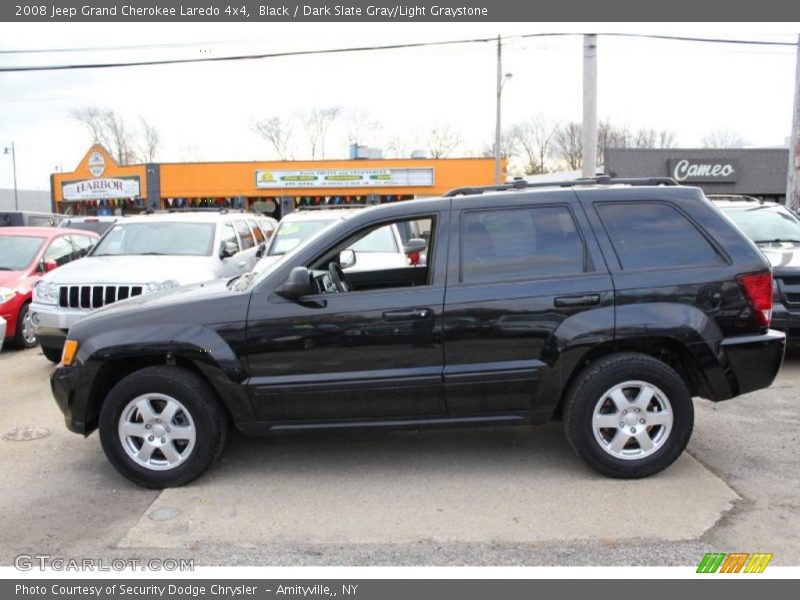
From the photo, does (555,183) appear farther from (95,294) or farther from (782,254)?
(95,294)

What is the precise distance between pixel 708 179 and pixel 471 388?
28968mm

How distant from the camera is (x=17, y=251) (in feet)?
31.0

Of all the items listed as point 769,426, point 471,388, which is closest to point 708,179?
point 769,426

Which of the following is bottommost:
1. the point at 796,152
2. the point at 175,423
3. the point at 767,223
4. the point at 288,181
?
the point at 175,423

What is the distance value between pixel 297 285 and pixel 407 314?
707 mm

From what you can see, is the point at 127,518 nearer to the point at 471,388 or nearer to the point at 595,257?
the point at 471,388

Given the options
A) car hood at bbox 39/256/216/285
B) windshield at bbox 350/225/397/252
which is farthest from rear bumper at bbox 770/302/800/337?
car hood at bbox 39/256/216/285

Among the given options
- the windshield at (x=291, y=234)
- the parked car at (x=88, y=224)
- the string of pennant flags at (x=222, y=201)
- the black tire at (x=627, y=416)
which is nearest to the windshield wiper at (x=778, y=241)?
the black tire at (x=627, y=416)

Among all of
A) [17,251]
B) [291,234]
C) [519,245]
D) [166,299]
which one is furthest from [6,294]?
[519,245]

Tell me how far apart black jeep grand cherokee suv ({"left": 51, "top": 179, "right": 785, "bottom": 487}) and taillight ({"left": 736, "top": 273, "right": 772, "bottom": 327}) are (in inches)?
0.4

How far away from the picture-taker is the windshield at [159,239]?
8164 millimetres

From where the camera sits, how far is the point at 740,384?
416 cm

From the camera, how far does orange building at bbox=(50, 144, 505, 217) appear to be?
32188 millimetres

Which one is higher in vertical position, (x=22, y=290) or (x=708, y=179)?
(x=708, y=179)
